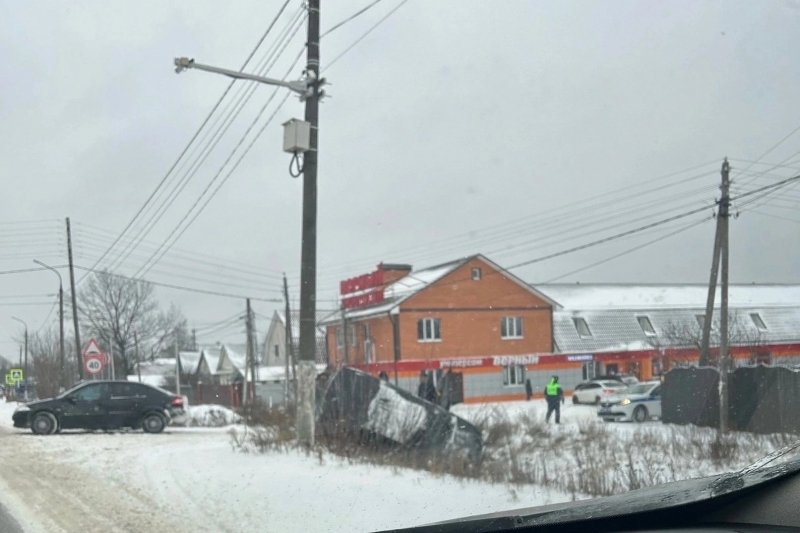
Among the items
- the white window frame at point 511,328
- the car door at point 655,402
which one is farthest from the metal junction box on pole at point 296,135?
the white window frame at point 511,328

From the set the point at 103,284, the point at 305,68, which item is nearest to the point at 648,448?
the point at 305,68

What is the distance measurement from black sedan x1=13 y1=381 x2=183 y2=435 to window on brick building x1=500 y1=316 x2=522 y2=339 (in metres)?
25.1

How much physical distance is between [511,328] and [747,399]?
3096 centimetres

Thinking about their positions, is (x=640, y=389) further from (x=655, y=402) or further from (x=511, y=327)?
(x=511, y=327)

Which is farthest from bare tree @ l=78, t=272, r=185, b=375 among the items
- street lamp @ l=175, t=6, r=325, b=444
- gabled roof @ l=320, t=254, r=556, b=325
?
street lamp @ l=175, t=6, r=325, b=444

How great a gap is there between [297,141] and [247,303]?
3586 cm

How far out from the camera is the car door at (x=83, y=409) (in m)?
20.5

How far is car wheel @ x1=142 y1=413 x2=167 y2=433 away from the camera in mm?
21016

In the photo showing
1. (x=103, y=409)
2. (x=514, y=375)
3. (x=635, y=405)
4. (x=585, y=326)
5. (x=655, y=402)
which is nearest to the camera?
(x=103, y=409)

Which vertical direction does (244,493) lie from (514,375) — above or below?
above

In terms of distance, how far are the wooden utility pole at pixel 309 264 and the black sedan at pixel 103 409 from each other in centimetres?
984

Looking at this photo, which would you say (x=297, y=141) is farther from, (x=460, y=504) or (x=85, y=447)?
(x=85, y=447)

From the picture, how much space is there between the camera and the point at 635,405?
2222 centimetres

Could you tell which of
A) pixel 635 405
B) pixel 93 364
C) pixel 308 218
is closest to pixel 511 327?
pixel 635 405
